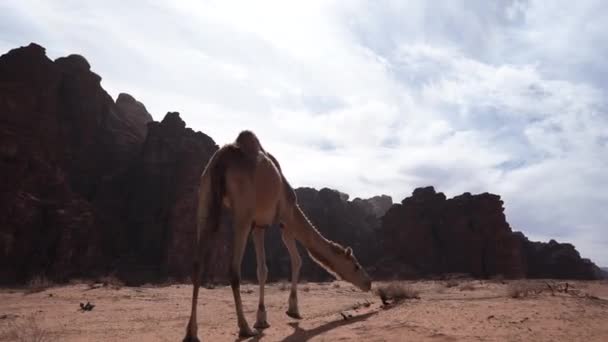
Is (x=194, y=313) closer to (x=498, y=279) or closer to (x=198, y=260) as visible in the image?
(x=198, y=260)

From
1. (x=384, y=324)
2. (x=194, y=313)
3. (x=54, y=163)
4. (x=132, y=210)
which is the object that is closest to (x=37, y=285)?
(x=194, y=313)

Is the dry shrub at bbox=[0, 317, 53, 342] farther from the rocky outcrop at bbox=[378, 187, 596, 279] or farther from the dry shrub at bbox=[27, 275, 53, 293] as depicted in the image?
the rocky outcrop at bbox=[378, 187, 596, 279]

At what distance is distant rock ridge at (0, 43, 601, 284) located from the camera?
41.8 metres

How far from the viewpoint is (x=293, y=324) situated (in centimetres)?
819

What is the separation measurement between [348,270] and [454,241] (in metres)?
70.7

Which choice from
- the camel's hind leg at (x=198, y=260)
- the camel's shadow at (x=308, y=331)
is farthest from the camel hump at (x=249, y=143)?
the camel's shadow at (x=308, y=331)

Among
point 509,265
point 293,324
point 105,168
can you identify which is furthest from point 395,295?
point 509,265

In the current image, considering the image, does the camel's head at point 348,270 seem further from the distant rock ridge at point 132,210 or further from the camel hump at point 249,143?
the distant rock ridge at point 132,210

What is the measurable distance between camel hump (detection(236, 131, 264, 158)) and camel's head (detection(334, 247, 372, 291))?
369 centimetres

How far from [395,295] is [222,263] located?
45494 millimetres

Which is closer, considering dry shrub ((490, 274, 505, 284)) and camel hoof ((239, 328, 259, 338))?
camel hoof ((239, 328, 259, 338))

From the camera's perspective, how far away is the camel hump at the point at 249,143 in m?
7.82

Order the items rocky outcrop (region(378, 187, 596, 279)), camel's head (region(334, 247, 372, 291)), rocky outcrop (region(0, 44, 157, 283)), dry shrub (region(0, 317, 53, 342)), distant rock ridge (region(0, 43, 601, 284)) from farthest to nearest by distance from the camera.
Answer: rocky outcrop (region(378, 187, 596, 279))
distant rock ridge (region(0, 43, 601, 284))
rocky outcrop (region(0, 44, 157, 283))
camel's head (region(334, 247, 372, 291))
dry shrub (region(0, 317, 53, 342))

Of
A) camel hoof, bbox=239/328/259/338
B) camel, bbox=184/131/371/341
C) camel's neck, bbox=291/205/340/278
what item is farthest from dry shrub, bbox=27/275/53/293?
camel hoof, bbox=239/328/259/338
